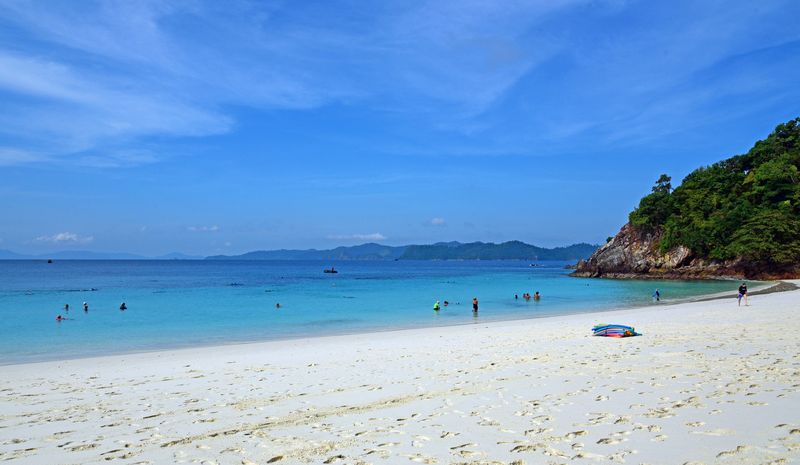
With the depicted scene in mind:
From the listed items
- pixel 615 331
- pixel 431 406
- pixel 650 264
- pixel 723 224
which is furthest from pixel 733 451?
pixel 650 264

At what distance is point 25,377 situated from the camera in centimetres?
1316

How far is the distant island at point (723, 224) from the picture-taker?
204ft

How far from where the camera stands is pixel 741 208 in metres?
68.9

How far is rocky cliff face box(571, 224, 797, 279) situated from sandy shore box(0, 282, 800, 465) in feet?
199

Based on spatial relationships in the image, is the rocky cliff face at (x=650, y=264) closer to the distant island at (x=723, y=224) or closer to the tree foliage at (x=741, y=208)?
the distant island at (x=723, y=224)

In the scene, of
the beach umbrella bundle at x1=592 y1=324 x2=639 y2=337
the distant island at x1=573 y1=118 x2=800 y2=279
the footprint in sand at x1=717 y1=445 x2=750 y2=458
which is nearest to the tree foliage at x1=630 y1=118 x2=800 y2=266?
the distant island at x1=573 y1=118 x2=800 y2=279

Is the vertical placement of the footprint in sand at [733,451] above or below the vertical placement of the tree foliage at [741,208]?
below

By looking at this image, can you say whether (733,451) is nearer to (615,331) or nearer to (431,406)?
(431,406)

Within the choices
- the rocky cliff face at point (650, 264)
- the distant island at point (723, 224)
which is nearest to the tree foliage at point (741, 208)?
the distant island at point (723, 224)

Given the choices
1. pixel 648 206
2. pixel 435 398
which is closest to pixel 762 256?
pixel 648 206

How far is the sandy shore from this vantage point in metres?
6.00

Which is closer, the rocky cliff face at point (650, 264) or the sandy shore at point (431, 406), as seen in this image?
the sandy shore at point (431, 406)

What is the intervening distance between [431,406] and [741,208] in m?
77.3

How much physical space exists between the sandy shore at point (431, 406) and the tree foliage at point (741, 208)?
58.2m
